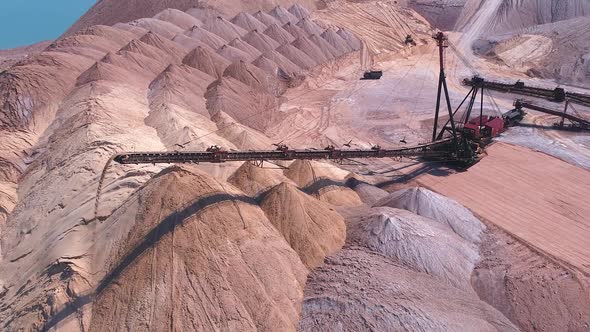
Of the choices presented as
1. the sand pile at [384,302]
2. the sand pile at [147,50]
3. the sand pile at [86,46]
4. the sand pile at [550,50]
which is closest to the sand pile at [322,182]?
the sand pile at [384,302]

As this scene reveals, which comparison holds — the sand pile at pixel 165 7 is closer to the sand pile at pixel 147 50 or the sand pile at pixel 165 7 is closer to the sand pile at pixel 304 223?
the sand pile at pixel 147 50

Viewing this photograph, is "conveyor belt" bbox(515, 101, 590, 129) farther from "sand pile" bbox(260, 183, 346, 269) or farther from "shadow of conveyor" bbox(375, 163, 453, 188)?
"sand pile" bbox(260, 183, 346, 269)

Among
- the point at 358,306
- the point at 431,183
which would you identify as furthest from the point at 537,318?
the point at 431,183

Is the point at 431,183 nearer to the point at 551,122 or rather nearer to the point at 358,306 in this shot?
the point at 358,306

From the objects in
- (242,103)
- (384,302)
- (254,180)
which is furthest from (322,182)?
(242,103)

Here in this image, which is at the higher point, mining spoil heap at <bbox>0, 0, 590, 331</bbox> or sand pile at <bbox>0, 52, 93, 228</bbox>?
sand pile at <bbox>0, 52, 93, 228</bbox>

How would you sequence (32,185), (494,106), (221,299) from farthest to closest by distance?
(494,106)
(32,185)
(221,299)

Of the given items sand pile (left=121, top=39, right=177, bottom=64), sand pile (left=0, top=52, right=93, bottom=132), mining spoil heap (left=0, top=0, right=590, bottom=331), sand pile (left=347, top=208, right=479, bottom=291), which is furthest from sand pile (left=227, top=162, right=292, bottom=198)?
sand pile (left=121, top=39, right=177, bottom=64)
